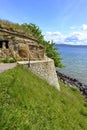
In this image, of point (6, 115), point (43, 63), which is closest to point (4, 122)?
point (6, 115)

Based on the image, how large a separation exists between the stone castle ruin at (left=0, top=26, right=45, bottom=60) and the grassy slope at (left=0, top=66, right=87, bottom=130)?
4706mm

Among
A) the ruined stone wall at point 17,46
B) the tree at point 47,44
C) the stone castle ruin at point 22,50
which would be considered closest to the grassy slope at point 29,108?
the stone castle ruin at point 22,50

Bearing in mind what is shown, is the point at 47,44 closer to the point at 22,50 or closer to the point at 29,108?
the point at 22,50

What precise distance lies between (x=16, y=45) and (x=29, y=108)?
1201 centimetres

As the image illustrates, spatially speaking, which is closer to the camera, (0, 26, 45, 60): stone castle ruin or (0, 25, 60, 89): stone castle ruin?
(0, 25, 60, 89): stone castle ruin

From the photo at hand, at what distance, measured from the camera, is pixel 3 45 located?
2481cm

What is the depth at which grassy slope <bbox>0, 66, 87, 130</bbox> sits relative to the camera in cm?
1148

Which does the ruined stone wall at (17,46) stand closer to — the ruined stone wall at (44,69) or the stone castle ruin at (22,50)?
the stone castle ruin at (22,50)

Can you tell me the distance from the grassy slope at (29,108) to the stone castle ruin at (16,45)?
15.4 ft

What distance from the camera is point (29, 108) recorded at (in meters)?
14.5

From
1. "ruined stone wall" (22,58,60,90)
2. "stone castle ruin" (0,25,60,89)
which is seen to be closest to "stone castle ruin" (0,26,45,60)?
"stone castle ruin" (0,25,60,89)

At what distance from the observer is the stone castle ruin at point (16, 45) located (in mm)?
24797

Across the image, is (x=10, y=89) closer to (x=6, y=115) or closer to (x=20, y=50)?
(x=6, y=115)

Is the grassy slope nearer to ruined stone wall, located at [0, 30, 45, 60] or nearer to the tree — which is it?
ruined stone wall, located at [0, 30, 45, 60]
